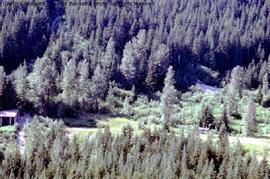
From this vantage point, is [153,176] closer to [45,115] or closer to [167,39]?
[45,115]

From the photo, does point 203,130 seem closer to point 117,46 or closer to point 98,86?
point 98,86

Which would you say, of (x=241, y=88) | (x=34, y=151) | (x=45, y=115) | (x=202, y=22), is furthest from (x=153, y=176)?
(x=202, y=22)

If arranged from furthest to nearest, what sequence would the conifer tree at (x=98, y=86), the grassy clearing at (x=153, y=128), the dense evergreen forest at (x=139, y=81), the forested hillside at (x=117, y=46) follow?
the conifer tree at (x=98, y=86), the forested hillside at (x=117, y=46), the grassy clearing at (x=153, y=128), the dense evergreen forest at (x=139, y=81)

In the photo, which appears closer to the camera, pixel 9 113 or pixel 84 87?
A: pixel 9 113

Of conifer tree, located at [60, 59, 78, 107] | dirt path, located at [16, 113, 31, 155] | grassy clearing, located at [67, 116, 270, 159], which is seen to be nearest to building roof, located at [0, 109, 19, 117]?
dirt path, located at [16, 113, 31, 155]

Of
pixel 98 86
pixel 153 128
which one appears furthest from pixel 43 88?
pixel 153 128

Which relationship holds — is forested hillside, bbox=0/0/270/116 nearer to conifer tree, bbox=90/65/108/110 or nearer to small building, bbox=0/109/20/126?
conifer tree, bbox=90/65/108/110

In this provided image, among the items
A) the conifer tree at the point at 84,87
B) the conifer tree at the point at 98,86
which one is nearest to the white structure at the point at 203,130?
the conifer tree at the point at 98,86

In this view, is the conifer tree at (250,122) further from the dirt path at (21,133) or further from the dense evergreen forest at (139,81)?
the dirt path at (21,133)
